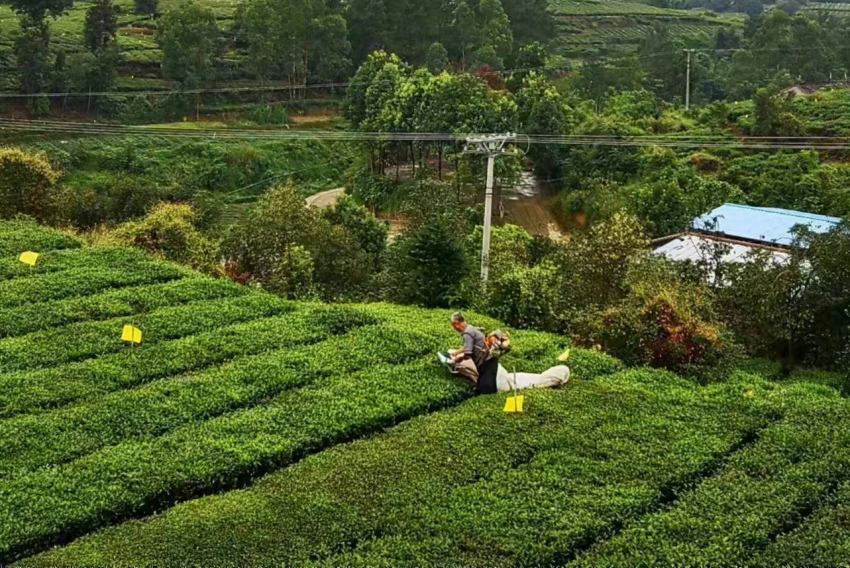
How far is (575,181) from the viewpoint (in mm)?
34375

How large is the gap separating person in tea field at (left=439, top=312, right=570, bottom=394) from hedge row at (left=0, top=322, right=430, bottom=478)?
133 centimetres

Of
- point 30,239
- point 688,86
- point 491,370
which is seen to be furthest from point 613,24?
point 491,370

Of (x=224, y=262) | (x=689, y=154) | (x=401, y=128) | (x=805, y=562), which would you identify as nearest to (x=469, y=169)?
(x=401, y=128)

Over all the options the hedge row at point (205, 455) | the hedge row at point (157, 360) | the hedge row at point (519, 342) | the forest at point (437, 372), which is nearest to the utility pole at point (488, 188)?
the forest at point (437, 372)

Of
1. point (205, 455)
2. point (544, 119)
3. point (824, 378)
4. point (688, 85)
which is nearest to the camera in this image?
point (205, 455)

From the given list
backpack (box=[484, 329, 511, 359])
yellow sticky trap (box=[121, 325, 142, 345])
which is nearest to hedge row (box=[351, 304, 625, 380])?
backpack (box=[484, 329, 511, 359])

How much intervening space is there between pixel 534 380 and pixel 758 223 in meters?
14.8

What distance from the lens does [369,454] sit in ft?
31.1

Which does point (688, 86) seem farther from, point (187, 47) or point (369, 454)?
point (369, 454)

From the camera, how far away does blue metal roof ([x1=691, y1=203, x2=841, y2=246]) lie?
22.5 meters

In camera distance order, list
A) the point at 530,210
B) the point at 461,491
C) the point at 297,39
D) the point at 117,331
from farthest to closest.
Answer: the point at 297,39
the point at 530,210
the point at 117,331
the point at 461,491

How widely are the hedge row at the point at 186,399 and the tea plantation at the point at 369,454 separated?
0.03m

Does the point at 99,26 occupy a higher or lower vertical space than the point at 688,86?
higher

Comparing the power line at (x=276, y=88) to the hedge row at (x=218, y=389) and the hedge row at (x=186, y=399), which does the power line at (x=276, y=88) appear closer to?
the hedge row at (x=218, y=389)
